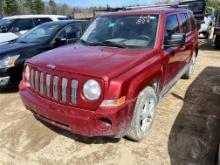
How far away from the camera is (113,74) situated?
297 cm

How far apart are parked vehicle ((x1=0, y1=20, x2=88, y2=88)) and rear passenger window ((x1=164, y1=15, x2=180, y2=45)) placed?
7.97ft

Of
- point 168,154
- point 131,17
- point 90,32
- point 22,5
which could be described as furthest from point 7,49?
point 22,5

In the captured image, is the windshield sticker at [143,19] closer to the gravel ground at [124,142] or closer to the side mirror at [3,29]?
the gravel ground at [124,142]

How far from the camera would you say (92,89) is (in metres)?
2.93

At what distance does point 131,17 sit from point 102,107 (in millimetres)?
2032

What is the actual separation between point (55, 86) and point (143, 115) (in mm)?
1331

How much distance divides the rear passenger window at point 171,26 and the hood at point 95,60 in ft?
1.90

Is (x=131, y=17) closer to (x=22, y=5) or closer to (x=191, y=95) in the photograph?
(x=191, y=95)

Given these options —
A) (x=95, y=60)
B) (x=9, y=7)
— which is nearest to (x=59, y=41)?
(x=95, y=60)

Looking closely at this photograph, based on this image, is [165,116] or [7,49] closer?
[165,116]

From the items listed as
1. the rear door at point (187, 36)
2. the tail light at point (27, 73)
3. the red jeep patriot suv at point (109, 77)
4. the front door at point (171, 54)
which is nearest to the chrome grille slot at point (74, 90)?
the red jeep patriot suv at point (109, 77)

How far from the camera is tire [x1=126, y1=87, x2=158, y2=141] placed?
11.0 feet

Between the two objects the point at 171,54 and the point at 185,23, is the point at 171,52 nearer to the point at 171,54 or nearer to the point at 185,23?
the point at 171,54

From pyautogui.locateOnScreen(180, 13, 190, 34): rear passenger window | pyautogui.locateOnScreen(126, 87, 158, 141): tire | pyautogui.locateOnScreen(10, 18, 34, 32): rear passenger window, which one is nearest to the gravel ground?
pyautogui.locateOnScreen(126, 87, 158, 141): tire
